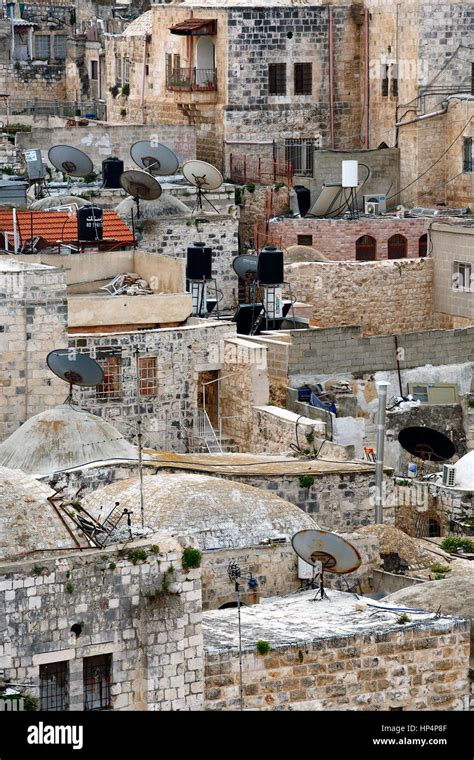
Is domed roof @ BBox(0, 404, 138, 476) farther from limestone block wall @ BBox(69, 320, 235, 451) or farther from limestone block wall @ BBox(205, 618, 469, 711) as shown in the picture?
limestone block wall @ BBox(205, 618, 469, 711)

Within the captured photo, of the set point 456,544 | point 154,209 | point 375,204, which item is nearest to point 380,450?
point 456,544

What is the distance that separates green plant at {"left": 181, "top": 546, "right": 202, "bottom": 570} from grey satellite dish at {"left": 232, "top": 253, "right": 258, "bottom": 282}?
82.1 ft

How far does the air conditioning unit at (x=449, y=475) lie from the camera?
41125mm

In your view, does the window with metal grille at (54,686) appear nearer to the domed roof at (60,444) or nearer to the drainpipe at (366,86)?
the domed roof at (60,444)

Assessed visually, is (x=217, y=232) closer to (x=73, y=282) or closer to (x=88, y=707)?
(x=73, y=282)

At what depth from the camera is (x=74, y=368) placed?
39.7 m

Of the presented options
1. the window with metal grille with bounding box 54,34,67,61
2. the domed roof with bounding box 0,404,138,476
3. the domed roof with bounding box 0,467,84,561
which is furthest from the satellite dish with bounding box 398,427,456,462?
the window with metal grille with bounding box 54,34,67,61

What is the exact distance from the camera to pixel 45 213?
49781 mm

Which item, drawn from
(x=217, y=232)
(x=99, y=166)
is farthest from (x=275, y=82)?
(x=217, y=232)

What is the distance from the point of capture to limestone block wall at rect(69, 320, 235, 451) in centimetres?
4162

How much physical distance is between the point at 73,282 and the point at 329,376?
4533 millimetres

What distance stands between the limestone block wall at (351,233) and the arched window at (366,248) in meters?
0.10

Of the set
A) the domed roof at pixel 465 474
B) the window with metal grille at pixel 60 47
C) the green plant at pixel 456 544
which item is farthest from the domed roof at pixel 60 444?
the window with metal grille at pixel 60 47

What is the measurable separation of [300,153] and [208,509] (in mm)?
30783
